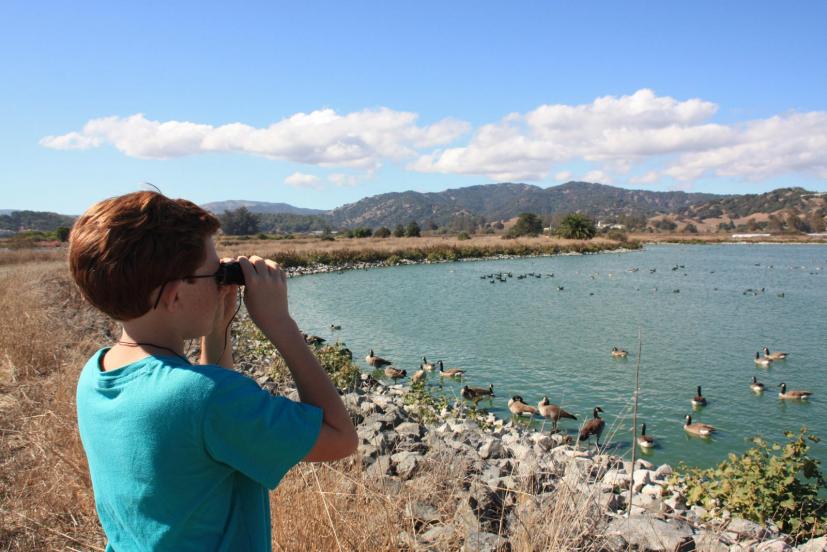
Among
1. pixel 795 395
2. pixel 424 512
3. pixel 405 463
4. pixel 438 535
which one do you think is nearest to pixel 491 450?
pixel 405 463

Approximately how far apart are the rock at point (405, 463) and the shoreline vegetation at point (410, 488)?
0.03 m

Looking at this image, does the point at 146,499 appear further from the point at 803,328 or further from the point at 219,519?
the point at 803,328

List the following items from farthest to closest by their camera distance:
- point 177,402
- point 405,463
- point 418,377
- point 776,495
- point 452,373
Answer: point 452,373 → point 418,377 → point 776,495 → point 405,463 → point 177,402

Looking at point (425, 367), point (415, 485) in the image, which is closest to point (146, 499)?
point (415, 485)

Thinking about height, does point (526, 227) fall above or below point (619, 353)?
above

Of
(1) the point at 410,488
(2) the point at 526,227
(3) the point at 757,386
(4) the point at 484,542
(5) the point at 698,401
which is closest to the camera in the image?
(4) the point at 484,542

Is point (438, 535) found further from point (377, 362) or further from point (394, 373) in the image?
point (377, 362)

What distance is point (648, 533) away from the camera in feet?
12.7

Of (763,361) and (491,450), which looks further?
(763,361)

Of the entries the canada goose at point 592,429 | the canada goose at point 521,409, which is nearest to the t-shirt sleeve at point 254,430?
the canada goose at point 592,429

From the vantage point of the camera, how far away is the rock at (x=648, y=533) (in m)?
3.67

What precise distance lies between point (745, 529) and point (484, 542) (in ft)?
10.5

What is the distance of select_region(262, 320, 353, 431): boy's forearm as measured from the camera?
4.67 feet

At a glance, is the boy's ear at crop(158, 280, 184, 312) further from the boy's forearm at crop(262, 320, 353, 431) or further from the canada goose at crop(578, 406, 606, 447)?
the canada goose at crop(578, 406, 606, 447)
